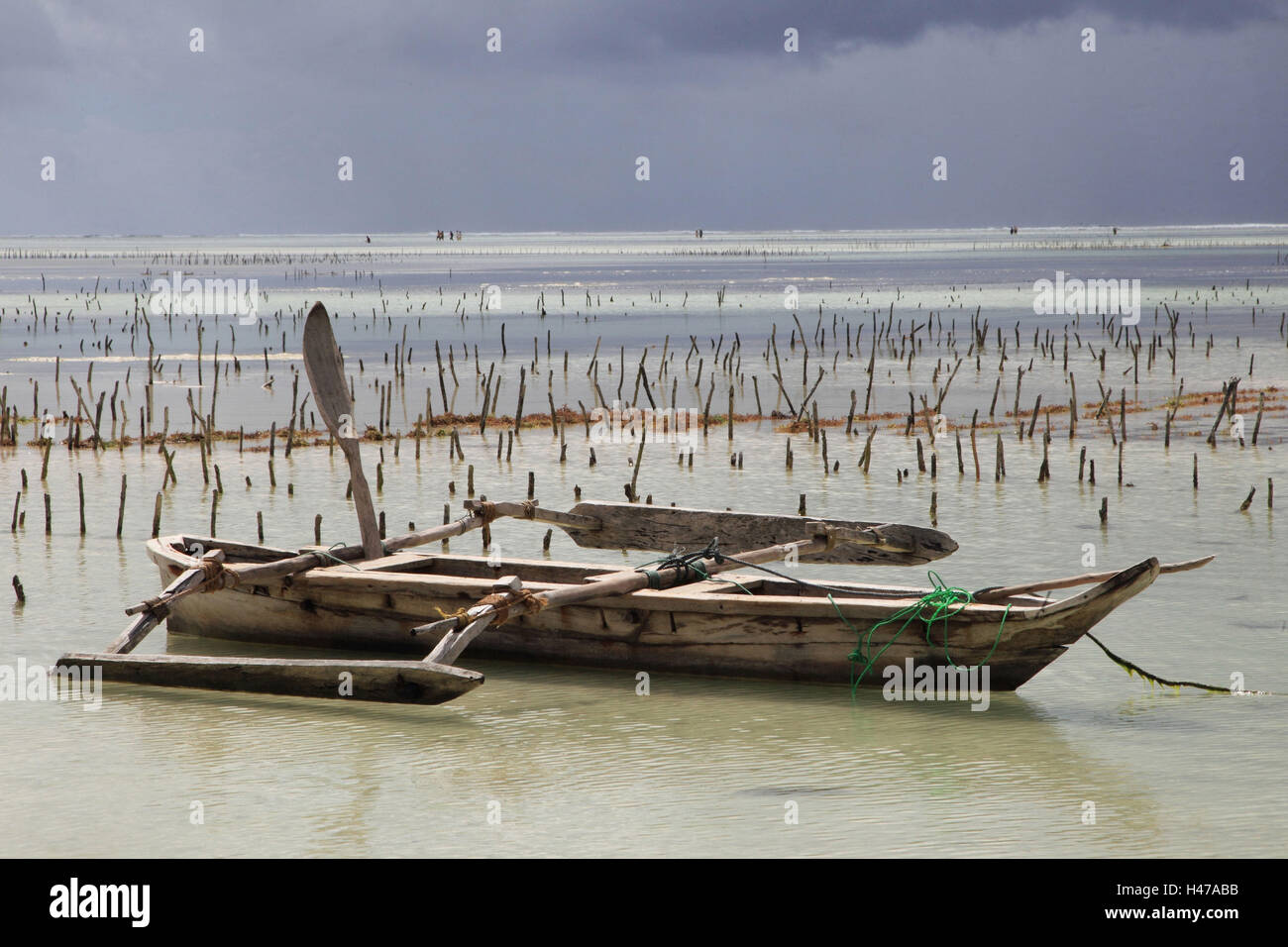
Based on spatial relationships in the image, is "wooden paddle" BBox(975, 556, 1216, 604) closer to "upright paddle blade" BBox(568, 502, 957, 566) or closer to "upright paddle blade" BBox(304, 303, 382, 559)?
"upright paddle blade" BBox(568, 502, 957, 566)

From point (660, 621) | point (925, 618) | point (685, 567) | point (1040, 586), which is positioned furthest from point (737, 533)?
point (1040, 586)

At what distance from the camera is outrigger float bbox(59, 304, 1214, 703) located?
6.92 m

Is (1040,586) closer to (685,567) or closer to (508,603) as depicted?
(685,567)

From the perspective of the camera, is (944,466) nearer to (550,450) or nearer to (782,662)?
(550,450)

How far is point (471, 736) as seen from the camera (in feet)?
22.4

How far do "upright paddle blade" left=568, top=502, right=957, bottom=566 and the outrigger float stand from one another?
1 centimetres

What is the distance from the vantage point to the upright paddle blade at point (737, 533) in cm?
840

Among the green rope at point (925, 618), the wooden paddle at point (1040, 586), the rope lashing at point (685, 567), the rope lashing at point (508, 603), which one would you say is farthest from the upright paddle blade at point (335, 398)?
the wooden paddle at point (1040, 586)

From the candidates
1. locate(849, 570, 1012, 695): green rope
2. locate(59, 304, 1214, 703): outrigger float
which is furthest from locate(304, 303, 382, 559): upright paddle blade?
locate(849, 570, 1012, 695): green rope

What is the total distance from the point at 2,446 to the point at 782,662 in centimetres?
1164

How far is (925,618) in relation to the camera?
6.96m

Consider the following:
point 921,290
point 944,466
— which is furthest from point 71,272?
point 944,466
